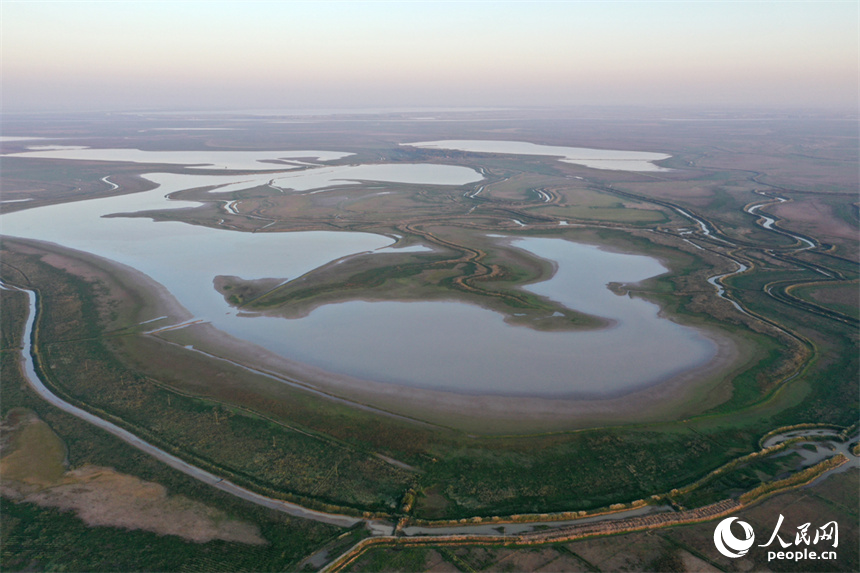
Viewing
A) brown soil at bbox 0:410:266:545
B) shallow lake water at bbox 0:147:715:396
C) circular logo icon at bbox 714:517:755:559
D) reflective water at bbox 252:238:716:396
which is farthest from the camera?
shallow lake water at bbox 0:147:715:396

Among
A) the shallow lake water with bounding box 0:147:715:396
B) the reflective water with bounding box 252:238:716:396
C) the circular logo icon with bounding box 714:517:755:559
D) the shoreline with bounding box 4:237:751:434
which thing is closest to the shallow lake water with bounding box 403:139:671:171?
the shallow lake water with bounding box 0:147:715:396

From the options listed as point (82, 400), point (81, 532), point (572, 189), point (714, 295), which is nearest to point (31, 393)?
point (82, 400)

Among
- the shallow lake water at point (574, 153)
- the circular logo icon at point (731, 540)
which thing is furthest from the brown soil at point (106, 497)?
the shallow lake water at point (574, 153)

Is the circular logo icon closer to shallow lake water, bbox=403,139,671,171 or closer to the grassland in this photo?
the grassland

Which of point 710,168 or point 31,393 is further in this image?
point 710,168

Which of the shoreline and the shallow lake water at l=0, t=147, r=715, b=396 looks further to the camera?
the shallow lake water at l=0, t=147, r=715, b=396

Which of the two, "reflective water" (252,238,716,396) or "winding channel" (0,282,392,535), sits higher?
"reflective water" (252,238,716,396)

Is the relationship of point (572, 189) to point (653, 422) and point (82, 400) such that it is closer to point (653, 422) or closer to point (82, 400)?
point (653, 422)
